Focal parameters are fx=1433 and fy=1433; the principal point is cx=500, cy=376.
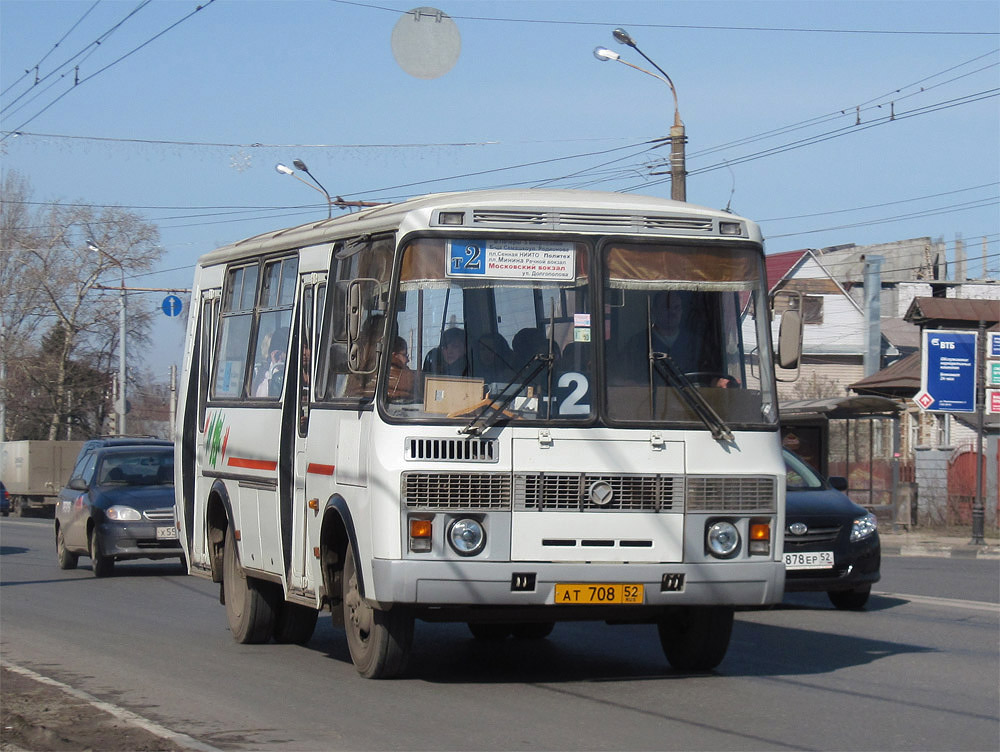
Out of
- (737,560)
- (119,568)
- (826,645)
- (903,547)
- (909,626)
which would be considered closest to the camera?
(737,560)

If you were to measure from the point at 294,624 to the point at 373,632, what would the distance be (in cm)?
285

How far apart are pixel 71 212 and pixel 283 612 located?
55.5 meters

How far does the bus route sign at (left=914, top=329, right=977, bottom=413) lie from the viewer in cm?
2792

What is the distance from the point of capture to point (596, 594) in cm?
845

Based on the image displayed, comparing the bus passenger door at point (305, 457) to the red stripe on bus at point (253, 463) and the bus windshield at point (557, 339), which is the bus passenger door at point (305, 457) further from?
the bus windshield at point (557, 339)

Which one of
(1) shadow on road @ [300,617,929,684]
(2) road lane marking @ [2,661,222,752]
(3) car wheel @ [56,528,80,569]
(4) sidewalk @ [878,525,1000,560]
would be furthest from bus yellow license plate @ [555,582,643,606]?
(4) sidewalk @ [878,525,1000,560]

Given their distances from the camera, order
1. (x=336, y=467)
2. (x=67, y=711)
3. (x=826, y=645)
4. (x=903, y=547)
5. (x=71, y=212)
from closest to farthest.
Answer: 1. (x=67, y=711)
2. (x=336, y=467)
3. (x=826, y=645)
4. (x=903, y=547)
5. (x=71, y=212)

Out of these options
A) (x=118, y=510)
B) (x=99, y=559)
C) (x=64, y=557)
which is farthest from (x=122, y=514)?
(x=64, y=557)

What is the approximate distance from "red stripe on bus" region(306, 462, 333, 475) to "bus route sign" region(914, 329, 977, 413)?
20330 millimetres

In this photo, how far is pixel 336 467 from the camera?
930 centimetres

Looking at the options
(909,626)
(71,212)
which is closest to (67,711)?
(909,626)

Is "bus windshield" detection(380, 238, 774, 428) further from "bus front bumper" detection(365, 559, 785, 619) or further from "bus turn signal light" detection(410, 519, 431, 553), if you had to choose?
"bus front bumper" detection(365, 559, 785, 619)

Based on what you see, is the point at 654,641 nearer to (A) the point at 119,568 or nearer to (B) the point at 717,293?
(B) the point at 717,293

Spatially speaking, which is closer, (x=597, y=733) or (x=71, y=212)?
(x=597, y=733)
